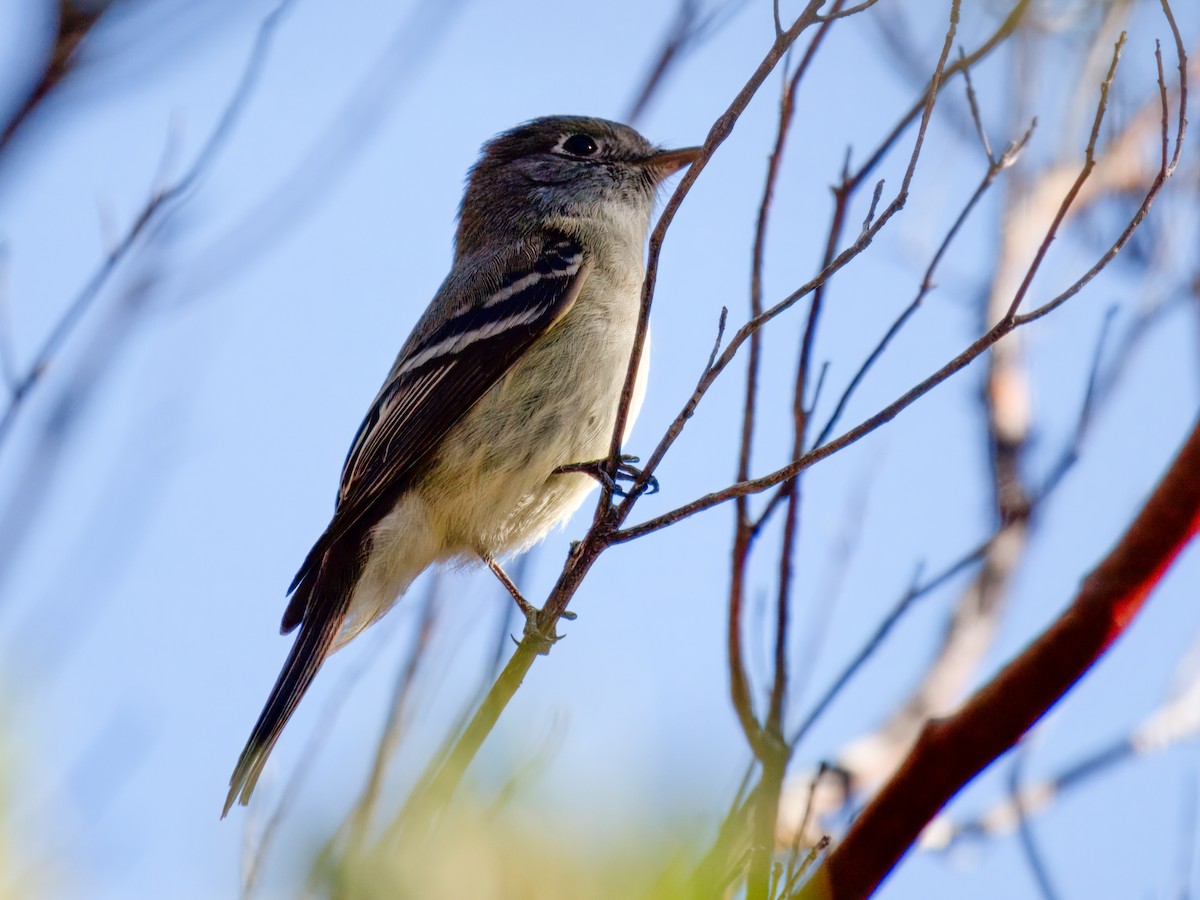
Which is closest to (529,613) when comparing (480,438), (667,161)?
(480,438)

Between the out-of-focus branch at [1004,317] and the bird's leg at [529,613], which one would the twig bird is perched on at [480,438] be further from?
the out-of-focus branch at [1004,317]

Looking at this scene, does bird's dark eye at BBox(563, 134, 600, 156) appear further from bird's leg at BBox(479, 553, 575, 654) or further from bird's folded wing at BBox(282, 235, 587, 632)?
bird's leg at BBox(479, 553, 575, 654)

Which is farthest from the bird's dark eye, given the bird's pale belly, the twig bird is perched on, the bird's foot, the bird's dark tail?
the bird's foot

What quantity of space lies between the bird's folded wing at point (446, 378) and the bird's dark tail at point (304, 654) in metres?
0.06

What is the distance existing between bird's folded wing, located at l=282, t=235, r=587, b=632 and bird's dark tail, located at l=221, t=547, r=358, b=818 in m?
0.06

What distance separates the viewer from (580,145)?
19.1 ft

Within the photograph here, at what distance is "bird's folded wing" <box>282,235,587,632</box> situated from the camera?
459 centimetres

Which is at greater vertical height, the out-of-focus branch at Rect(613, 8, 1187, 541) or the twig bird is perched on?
the twig bird is perched on

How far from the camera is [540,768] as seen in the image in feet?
5.37

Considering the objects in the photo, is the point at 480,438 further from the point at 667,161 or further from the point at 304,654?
the point at 667,161

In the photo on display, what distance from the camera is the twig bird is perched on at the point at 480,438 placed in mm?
4484

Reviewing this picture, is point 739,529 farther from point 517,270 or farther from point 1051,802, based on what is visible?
point 517,270

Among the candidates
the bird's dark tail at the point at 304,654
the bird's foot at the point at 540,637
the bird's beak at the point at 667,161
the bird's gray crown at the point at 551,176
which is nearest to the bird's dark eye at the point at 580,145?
the bird's gray crown at the point at 551,176

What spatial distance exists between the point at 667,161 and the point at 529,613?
7.30 ft
